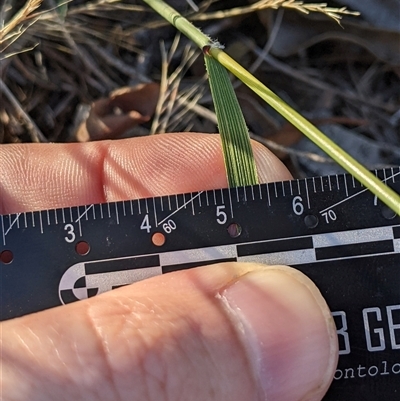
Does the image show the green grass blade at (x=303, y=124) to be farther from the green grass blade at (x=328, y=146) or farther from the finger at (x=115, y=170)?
the finger at (x=115, y=170)

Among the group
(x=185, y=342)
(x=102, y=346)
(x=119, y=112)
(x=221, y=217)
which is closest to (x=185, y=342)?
(x=185, y=342)

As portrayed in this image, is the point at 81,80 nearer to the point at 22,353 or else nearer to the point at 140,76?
the point at 140,76

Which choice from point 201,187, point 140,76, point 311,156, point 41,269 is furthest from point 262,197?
point 140,76

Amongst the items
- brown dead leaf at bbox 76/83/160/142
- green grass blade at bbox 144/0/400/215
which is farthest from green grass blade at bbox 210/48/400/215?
brown dead leaf at bbox 76/83/160/142

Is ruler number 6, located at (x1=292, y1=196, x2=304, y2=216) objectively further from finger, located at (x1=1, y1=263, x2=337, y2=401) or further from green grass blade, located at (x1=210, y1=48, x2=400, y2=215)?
green grass blade, located at (x1=210, y1=48, x2=400, y2=215)

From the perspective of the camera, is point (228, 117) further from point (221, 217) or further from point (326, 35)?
point (326, 35)
